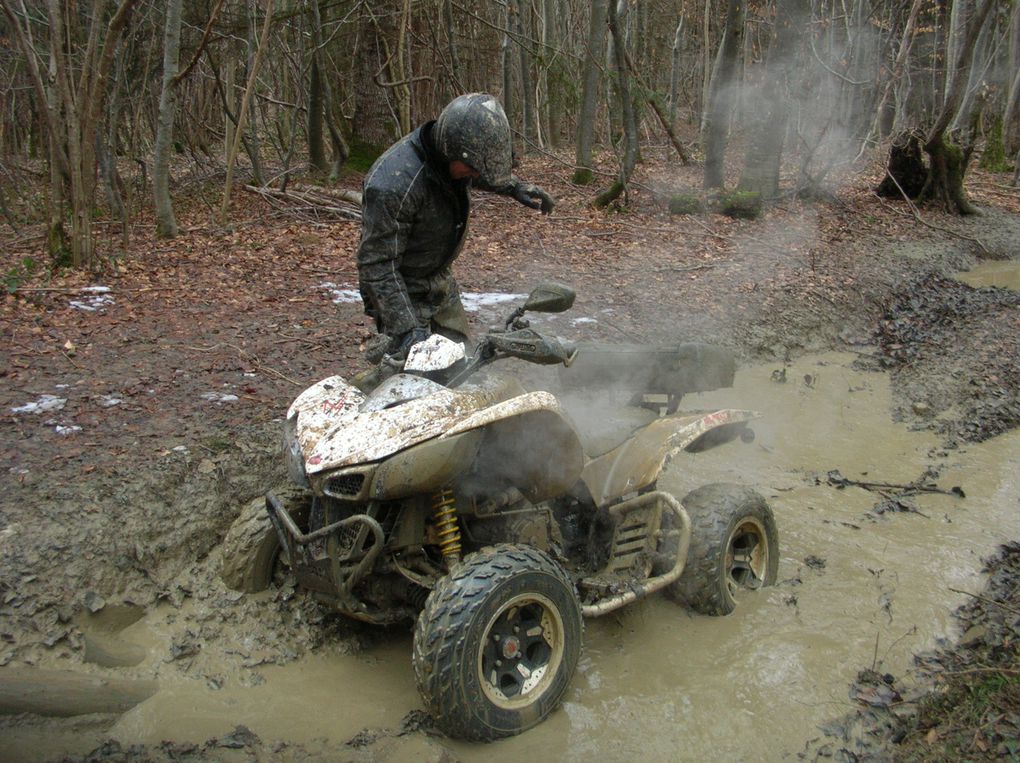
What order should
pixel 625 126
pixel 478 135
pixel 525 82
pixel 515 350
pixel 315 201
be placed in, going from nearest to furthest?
pixel 515 350
pixel 478 135
pixel 315 201
pixel 625 126
pixel 525 82

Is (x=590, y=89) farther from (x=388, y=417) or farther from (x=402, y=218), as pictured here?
(x=388, y=417)

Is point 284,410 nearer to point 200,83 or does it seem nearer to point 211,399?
point 211,399

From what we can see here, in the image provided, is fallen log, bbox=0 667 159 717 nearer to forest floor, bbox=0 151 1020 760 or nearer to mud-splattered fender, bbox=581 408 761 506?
forest floor, bbox=0 151 1020 760

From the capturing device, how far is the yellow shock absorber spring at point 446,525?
11.6 ft

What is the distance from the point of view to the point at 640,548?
13.6 ft

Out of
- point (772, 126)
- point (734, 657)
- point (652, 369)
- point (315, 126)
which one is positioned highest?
point (772, 126)

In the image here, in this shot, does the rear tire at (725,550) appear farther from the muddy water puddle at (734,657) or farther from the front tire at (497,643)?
the front tire at (497,643)

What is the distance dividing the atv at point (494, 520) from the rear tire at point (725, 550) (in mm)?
11

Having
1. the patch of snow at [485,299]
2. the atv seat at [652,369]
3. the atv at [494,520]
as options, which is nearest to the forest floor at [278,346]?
the patch of snow at [485,299]

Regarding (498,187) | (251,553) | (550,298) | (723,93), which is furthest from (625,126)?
(251,553)

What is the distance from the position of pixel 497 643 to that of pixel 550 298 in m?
1.45

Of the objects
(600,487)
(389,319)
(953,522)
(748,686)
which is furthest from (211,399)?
(953,522)

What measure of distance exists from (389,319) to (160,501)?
1731 mm

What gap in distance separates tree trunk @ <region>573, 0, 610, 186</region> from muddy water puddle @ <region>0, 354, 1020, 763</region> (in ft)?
33.6
